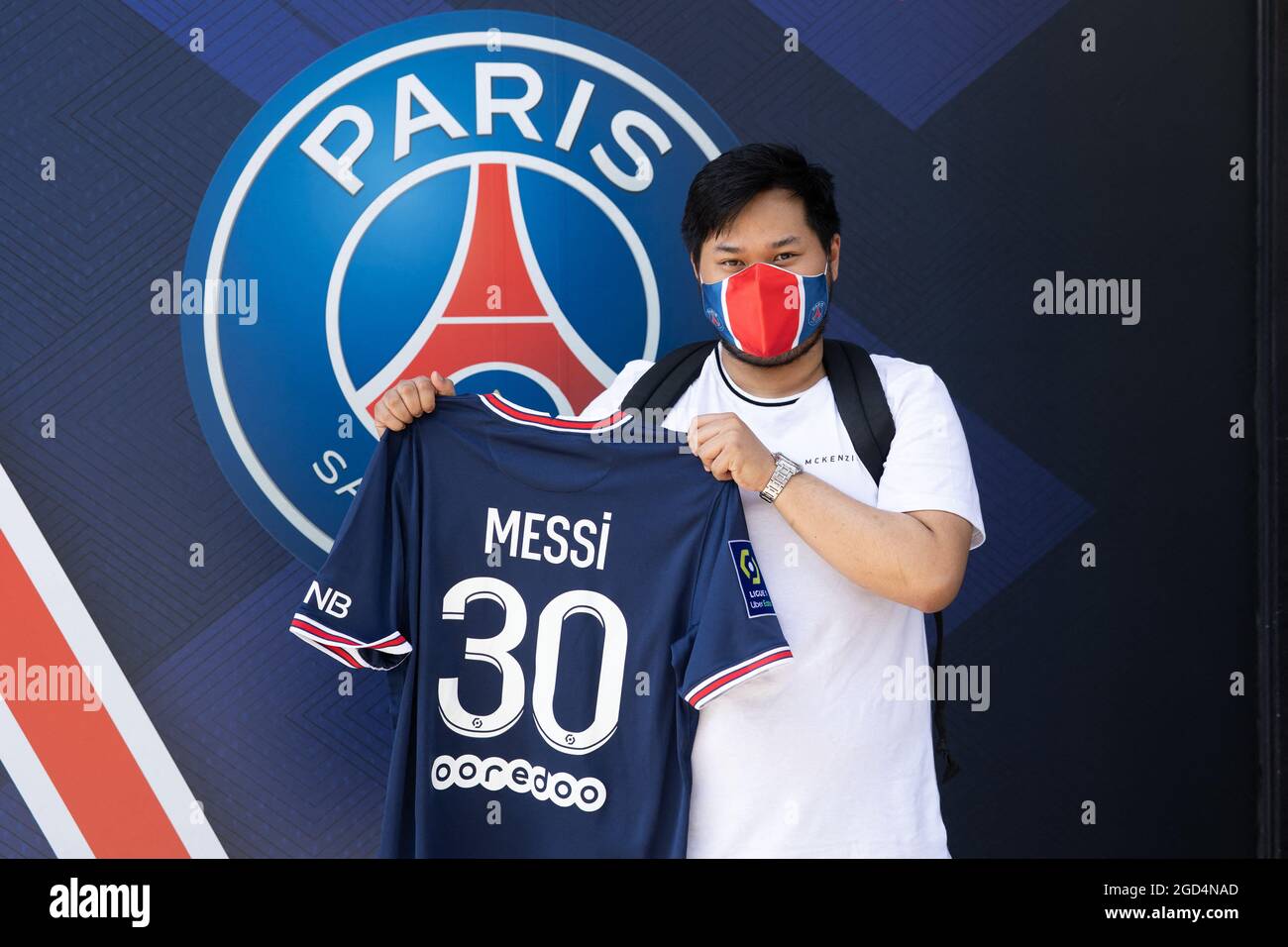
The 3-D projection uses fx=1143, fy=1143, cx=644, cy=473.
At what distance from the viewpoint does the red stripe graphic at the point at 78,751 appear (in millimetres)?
2543

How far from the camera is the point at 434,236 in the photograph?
8.27 ft

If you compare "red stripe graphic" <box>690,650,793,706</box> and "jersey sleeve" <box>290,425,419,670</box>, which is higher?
"jersey sleeve" <box>290,425,419,670</box>

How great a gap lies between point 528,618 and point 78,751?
1.26 metres

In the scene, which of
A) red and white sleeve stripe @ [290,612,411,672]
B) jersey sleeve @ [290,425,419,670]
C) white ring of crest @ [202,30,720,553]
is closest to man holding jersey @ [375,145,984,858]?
jersey sleeve @ [290,425,419,670]

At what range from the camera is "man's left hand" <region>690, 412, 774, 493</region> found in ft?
5.87

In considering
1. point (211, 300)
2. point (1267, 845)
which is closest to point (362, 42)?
point (211, 300)

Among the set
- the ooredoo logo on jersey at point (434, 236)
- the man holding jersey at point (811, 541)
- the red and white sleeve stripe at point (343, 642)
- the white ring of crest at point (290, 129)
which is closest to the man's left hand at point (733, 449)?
the man holding jersey at point (811, 541)

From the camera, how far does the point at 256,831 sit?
258 centimetres

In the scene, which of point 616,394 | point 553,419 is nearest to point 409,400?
point 553,419

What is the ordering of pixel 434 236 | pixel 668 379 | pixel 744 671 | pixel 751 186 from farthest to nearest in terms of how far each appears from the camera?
pixel 434 236 → pixel 668 379 → pixel 751 186 → pixel 744 671

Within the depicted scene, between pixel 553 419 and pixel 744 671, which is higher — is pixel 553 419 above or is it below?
above

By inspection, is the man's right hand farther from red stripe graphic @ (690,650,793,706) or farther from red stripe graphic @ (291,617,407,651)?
red stripe graphic @ (690,650,793,706)

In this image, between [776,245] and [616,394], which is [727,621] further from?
[776,245]

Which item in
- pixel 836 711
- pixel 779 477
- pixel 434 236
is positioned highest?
pixel 434 236
